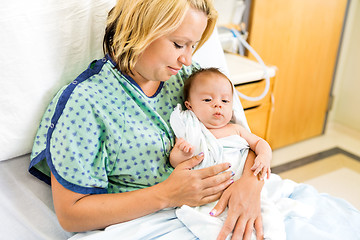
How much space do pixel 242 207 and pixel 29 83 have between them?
2.15 feet

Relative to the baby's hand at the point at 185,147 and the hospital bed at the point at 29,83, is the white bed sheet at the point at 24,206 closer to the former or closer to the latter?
the hospital bed at the point at 29,83

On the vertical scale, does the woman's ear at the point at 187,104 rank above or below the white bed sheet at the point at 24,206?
above

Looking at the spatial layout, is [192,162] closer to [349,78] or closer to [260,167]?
[260,167]

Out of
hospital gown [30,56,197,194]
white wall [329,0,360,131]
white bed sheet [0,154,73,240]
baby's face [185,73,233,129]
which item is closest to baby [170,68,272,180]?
baby's face [185,73,233,129]

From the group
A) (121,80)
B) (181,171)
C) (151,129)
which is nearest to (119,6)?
(121,80)

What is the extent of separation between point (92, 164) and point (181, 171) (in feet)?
0.74

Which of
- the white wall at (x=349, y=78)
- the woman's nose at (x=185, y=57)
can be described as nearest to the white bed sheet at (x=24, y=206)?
the woman's nose at (x=185, y=57)

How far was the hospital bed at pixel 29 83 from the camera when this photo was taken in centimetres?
100

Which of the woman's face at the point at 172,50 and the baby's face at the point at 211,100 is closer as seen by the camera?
the woman's face at the point at 172,50

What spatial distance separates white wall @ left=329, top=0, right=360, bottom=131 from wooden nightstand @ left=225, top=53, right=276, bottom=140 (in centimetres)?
120

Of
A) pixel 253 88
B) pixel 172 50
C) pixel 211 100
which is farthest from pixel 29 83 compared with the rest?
pixel 253 88

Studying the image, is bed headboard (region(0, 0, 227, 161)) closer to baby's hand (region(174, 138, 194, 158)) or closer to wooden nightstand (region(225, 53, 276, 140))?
baby's hand (region(174, 138, 194, 158))

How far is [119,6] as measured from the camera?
0.99m

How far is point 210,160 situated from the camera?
3.46ft
